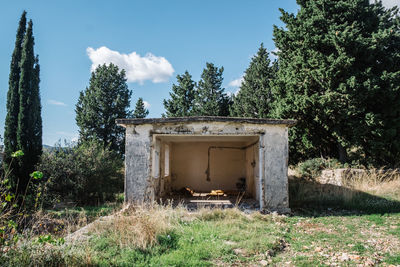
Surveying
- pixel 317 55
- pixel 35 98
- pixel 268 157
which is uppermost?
pixel 317 55

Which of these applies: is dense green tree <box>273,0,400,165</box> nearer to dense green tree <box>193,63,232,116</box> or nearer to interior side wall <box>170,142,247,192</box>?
interior side wall <box>170,142,247,192</box>

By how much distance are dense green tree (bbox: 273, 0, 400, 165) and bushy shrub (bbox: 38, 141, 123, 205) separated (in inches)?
362

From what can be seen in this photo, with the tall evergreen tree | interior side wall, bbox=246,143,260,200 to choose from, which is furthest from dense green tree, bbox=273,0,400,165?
the tall evergreen tree

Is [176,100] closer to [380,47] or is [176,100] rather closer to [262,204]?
[380,47]

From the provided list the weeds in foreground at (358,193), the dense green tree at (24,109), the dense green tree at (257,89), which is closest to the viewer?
the weeds in foreground at (358,193)

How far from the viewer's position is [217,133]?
8.39m

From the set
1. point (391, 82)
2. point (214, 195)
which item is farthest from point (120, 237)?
point (391, 82)

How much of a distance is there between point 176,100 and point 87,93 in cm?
781

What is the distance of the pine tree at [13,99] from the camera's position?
11312mm

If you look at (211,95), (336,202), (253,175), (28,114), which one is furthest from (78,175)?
(211,95)

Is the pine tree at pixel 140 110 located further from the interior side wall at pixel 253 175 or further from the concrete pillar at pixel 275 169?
the concrete pillar at pixel 275 169

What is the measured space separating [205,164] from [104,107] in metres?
11.6

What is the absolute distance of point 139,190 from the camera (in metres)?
8.23

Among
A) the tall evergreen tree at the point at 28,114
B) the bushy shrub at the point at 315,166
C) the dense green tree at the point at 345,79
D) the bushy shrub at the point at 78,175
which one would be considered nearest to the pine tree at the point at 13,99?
the tall evergreen tree at the point at 28,114
